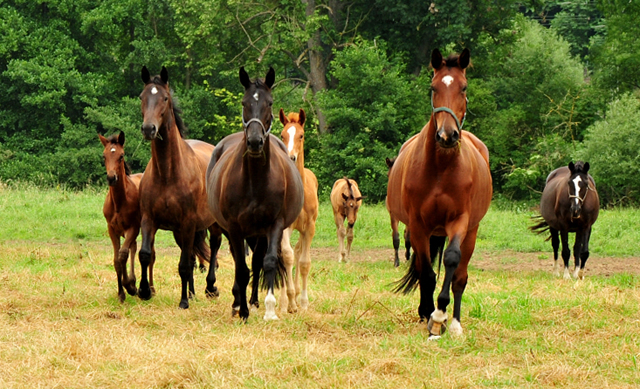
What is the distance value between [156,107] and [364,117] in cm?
2219

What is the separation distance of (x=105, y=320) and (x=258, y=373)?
2916 millimetres

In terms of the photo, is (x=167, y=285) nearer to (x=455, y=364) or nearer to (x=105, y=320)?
(x=105, y=320)

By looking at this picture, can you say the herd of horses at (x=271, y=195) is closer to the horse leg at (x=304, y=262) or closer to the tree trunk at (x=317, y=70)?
the horse leg at (x=304, y=262)

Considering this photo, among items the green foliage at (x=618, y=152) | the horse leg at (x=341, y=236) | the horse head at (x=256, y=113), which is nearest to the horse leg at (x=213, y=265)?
the horse head at (x=256, y=113)

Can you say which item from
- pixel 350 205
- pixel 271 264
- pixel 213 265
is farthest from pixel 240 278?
pixel 350 205

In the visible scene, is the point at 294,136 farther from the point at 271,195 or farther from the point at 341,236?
the point at 341,236

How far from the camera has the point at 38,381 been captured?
491cm

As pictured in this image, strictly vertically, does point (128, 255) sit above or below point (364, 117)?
below

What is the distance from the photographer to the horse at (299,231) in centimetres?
851

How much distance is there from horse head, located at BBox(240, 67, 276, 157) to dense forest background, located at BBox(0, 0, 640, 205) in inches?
827

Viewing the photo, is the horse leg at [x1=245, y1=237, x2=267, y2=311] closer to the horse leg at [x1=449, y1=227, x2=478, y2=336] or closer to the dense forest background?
the horse leg at [x1=449, y1=227, x2=478, y2=336]

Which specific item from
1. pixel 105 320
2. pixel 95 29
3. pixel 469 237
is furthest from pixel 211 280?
pixel 95 29

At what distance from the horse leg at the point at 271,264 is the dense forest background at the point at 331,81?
2107 cm

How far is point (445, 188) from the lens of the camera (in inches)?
259
